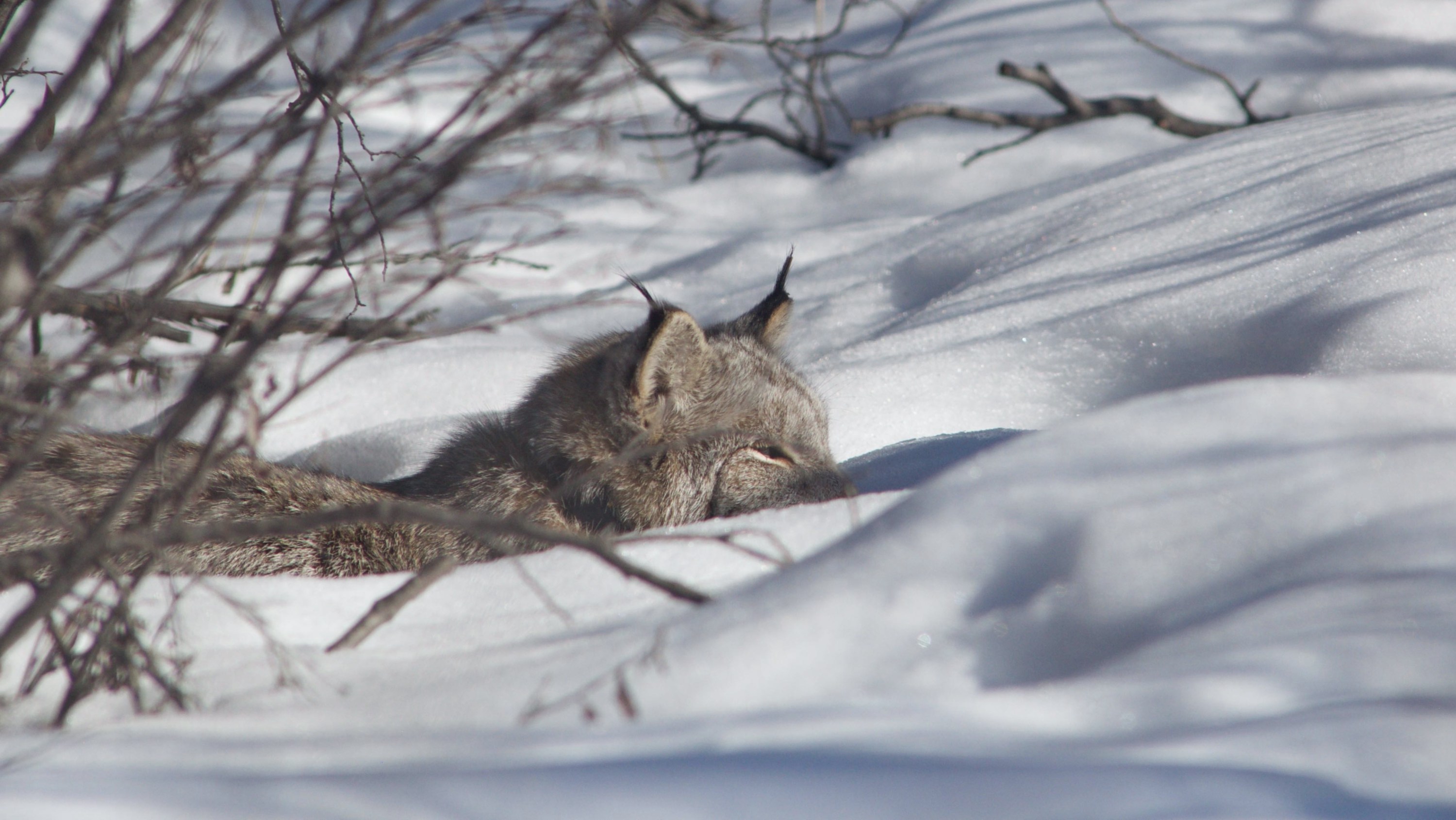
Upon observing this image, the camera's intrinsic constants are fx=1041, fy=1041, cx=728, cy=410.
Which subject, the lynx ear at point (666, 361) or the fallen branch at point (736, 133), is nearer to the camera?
the lynx ear at point (666, 361)

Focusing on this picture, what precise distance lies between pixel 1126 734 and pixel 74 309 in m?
2.63

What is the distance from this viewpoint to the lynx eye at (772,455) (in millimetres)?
3146

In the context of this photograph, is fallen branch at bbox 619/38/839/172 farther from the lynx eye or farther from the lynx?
the lynx eye

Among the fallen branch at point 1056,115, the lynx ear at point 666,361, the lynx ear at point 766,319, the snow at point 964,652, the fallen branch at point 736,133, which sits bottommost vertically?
the snow at point 964,652

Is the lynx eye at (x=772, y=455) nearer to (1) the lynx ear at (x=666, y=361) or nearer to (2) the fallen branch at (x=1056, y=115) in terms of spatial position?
(1) the lynx ear at (x=666, y=361)

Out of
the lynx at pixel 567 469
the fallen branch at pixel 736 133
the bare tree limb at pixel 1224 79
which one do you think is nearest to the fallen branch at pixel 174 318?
the lynx at pixel 567 469

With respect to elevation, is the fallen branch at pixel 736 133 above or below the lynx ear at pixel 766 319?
above

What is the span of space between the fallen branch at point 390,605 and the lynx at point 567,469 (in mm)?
899

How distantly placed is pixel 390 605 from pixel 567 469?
1.43m

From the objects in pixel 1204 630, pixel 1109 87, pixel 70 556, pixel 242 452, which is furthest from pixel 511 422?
pixel 1109 87

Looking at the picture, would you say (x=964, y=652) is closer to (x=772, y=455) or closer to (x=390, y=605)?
(x=390, y=605)

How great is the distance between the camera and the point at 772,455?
3.19m

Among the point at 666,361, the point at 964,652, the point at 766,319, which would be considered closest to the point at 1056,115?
the point at 766,319

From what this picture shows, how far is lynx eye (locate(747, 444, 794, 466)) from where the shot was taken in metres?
3.15
